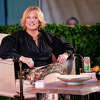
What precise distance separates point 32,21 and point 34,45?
29 cm

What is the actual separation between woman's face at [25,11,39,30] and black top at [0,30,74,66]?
0.37ft

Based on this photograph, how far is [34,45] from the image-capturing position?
5191 mm

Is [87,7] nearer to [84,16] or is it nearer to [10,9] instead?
[84,16]

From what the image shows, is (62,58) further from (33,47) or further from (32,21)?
(32,21)

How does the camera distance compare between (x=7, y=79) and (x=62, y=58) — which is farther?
(x=62, y=58)

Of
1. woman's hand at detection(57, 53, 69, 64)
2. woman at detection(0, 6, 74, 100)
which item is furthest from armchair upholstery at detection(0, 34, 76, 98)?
woman's hand at detection(57, 53, 69, 64)

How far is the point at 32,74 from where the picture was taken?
16.1 ft

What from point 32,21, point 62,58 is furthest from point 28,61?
point 32,21

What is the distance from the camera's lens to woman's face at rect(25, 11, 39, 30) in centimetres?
515

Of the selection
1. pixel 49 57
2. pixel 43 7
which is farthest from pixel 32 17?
pixel 43 7

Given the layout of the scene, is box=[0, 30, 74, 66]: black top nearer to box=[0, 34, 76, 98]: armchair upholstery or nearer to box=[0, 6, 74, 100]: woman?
box=[0, 6, 74, 100]: woman

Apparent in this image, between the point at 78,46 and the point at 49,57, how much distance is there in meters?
1.56

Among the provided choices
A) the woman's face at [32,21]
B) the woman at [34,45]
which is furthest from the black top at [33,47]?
the woman's face at [32,21]

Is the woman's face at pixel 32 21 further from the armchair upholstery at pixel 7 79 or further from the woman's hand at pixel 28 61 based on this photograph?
the armchair upholstery at pixel 7 79
